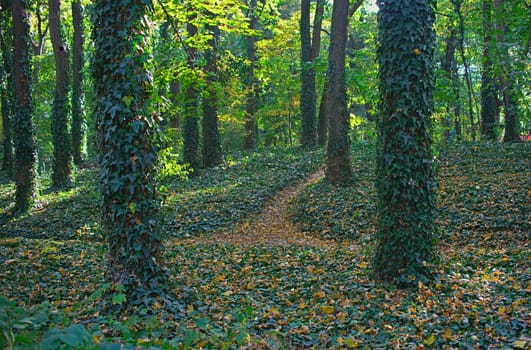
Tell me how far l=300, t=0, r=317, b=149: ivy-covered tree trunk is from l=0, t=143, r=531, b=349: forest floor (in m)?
4.23

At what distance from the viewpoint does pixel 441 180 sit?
477 inches

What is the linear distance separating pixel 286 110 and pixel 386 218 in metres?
19.4

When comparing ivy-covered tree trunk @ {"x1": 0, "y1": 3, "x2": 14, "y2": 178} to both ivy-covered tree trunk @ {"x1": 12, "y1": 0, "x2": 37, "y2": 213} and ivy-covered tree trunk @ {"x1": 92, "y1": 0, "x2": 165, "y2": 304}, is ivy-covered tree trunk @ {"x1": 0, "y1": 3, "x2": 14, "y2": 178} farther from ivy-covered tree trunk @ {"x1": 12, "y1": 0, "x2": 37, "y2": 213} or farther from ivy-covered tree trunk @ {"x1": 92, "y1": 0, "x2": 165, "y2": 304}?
ivy-covered tree trunk @ {"x1": 92, "y1": 0, "x2": 165, "y2": 304}

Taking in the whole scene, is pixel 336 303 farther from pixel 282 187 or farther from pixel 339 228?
pixel 282 187

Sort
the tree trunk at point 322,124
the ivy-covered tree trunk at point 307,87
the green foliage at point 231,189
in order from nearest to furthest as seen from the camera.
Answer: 1. the green foliage at point 231,189
2. the ivy-covered tree trunk at point 307,87
3. the tree trunk at point 322,124

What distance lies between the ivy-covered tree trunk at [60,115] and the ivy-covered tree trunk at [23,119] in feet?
7.51

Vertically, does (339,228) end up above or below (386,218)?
below

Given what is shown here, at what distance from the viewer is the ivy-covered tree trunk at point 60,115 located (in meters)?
15.8

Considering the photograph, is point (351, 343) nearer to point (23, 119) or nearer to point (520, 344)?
point (520, 344)

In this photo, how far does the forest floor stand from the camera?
173 inches

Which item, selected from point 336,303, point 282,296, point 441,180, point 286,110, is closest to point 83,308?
point 282,296

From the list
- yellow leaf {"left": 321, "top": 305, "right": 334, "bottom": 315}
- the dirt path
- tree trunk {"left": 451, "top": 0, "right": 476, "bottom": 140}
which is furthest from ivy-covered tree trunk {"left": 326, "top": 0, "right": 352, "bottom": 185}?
yellow leaf {"left": 321, "top": 305, "right": 334, "bottom": 315}

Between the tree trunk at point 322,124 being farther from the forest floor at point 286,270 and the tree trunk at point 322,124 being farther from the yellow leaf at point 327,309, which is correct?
the yellow leaf at point 327,309

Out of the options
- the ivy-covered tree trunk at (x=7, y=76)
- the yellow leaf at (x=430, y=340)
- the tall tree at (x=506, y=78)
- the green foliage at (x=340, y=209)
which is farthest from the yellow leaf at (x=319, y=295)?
the ivy-covered tree trunk at (x=7, y=76)
